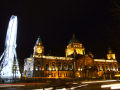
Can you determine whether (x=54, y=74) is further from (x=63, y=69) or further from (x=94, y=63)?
(x=94, y=63)

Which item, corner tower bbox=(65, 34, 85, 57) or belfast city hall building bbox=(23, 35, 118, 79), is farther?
corner tower bbox=(65, 34, 85, 57)

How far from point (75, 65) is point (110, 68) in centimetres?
2966

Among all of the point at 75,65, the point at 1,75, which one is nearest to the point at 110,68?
the point at 75,65

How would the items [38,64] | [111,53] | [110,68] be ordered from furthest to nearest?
[111,53], [110,68], [38,64]

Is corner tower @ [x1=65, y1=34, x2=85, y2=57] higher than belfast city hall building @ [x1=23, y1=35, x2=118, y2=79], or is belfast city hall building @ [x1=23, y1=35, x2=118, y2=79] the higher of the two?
corner tower @ [x1=65, y1=34, x2=85, y2=57]

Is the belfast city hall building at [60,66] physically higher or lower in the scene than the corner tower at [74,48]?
lower

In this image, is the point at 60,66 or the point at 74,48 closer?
the point at 60,66

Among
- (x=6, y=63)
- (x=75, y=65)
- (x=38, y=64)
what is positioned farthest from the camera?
(x=75, y=65)

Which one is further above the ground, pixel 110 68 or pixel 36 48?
pixel 36 48

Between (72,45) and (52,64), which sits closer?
(52,64)

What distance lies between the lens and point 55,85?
16.7 m

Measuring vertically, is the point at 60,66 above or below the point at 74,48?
below

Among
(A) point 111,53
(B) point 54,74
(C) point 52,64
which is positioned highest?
(A) point 111,53

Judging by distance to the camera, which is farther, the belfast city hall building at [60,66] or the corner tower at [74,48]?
the corner tower at [74,48]
